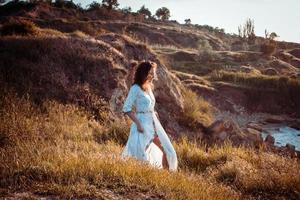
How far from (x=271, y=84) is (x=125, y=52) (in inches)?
596

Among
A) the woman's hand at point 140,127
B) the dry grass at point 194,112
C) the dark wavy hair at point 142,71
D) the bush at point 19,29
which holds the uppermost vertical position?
the bush at point 19,29

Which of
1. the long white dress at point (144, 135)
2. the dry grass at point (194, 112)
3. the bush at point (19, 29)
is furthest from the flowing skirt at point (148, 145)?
the bush at point (19, 29)

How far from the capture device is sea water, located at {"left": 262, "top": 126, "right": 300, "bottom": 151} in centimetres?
2041

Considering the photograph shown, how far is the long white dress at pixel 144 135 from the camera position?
6934mm

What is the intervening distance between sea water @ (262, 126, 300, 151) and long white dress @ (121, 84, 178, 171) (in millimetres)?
13849

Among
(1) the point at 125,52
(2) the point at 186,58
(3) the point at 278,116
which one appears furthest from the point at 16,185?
(2) the point at 186,58

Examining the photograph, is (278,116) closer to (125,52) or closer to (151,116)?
(125,52)

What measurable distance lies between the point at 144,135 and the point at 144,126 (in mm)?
155

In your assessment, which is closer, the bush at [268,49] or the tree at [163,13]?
the bush at [268,49]

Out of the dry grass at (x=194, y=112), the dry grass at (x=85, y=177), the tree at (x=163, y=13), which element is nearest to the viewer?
the dry grass at (x=85, y=177)

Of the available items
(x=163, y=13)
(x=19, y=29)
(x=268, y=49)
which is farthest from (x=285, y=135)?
(x=163, y=13)

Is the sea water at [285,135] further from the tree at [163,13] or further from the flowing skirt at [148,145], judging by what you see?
the tree at [163,13]

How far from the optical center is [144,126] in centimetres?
706

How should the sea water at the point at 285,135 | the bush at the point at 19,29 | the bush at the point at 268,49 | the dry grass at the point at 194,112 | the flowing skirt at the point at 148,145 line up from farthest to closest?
the bush at the point at 268,49 → the sea water at the point at 285,135 → the dry grass at the point at 194,112 → the bush at the point at 19,29 → the flowing skirt at the point at 148,145
